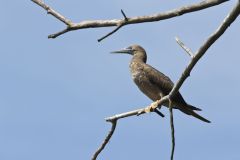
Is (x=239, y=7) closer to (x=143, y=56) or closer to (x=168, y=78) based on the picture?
(x=168, y=78)

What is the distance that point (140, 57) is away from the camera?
1393 cm

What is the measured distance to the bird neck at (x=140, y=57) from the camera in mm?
13770

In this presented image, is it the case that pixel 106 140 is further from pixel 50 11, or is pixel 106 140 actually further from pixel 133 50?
pixel 133 50

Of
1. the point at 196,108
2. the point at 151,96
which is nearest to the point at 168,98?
the point at 196,108

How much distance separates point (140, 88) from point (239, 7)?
7813 mm

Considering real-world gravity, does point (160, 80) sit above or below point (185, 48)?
above

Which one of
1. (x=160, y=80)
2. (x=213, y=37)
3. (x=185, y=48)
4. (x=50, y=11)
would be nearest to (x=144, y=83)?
(x=160, y=80)

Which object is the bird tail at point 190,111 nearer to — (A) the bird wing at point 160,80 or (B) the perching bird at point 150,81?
(B) the perching bird at point 150,81

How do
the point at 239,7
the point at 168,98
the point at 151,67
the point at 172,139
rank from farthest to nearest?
the point at 151,67 → the point at 168,98 → the point at 172,139 → the point at 239,7

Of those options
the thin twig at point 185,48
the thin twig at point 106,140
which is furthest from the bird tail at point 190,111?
the thin twig at point 185,48

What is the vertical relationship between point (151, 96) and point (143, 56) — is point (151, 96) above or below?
below

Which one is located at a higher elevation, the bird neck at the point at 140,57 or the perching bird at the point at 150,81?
the bird neck at the point at 140,57

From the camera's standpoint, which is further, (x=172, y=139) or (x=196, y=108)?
(x=196, y=108)

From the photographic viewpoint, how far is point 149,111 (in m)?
8.76
